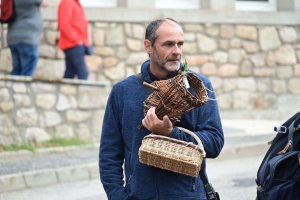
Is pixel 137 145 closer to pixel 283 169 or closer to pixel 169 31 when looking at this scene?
pixel 169 31

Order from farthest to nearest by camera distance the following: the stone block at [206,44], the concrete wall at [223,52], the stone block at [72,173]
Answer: the stone block at [206,44]
the concrete wall at [223,52]
the stone block at [72,173]

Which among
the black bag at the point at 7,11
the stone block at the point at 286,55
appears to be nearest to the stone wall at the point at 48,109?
the black bag at the point at 7,11

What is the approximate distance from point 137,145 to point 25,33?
7763mm

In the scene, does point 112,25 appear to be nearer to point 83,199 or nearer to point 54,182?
point 54,182

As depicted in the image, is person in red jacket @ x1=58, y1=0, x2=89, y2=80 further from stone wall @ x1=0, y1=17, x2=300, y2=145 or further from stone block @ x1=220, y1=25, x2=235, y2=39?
stone block @ x1=220, y1=25, x2=235, y2=39

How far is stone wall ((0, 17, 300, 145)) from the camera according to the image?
1432 centimetres

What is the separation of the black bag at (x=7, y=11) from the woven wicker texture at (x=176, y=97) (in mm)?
7795

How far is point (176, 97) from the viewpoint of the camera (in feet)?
12.8

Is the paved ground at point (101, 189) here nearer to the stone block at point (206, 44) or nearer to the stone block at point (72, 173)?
the stone block at point (72, 173)

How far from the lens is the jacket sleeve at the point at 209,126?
4.10 metres

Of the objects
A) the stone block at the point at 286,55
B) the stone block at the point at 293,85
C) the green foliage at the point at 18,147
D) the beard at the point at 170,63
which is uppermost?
the beard at the point at 170,63

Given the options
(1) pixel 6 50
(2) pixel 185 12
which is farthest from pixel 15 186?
(2) pixel 185 12

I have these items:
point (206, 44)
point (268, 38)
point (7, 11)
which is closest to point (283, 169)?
point (7, 11)

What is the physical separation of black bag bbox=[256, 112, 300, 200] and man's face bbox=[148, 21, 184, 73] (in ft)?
2.62
